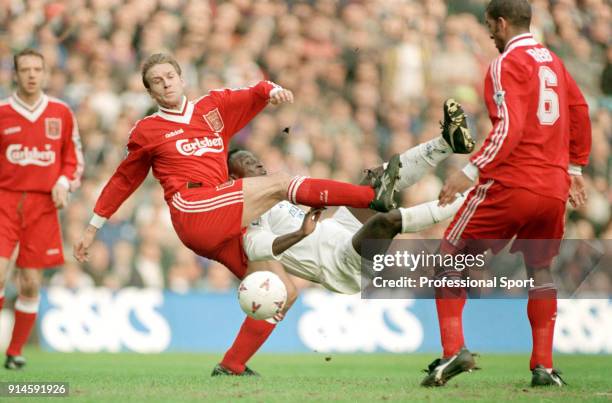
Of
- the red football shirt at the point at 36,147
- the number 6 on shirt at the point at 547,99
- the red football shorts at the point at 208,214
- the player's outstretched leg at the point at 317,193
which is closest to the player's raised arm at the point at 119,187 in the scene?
the red football shorts at the point at 208,214

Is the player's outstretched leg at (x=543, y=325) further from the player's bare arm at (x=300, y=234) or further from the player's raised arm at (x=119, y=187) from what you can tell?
the player's raised arm at (x=119, y=187)

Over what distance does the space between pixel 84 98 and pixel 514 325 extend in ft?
20.5

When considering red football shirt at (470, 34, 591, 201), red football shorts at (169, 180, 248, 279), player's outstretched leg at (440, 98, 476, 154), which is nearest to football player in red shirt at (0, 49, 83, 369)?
red football shorts at (169, 180, 248, 279)

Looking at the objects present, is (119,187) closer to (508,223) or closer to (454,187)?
(454,187)

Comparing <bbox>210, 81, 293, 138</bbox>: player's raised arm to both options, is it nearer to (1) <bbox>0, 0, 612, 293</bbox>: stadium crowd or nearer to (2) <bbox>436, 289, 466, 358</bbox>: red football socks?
(2) <bbox>436, 289, 466, 358</bbox>: red football socks

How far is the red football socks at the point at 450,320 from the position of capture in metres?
7.21

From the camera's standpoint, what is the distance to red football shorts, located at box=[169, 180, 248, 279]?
8000mm

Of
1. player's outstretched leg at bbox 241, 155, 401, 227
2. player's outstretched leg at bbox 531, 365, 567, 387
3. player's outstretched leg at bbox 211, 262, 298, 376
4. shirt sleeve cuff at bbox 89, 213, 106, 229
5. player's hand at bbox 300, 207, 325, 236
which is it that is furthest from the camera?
player's outstretched leg at bbox 211, 262, 298, 376

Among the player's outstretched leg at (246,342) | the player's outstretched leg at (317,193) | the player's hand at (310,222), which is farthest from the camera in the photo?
the player's outstretched leg at (246,342)

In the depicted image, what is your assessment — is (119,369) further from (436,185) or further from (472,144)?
(436,185)

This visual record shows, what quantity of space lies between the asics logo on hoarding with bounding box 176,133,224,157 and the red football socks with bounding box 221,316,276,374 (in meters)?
1.47

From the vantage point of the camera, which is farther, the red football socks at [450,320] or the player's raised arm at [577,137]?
the player's raised arm at [577,137]

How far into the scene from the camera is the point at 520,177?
7109mm

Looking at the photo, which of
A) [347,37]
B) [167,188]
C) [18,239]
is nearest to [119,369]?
[18,239]
